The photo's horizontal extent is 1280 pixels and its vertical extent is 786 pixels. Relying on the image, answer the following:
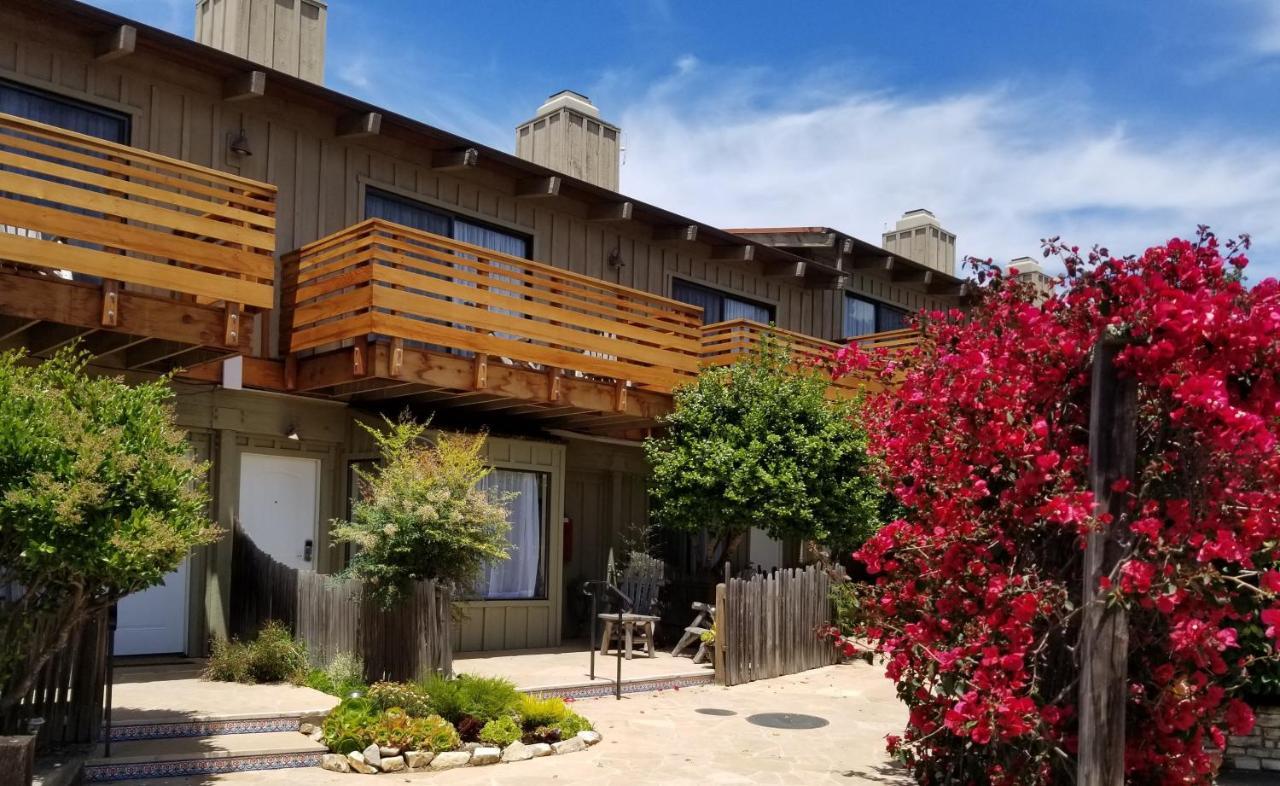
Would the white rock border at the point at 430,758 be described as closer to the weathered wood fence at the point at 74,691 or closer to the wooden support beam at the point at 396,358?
the weathered wood fence at the point at 74,691

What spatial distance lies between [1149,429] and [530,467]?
1003 cm

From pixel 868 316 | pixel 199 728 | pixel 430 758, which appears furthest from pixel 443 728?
pixel 868 316

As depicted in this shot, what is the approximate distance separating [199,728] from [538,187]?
9.17m

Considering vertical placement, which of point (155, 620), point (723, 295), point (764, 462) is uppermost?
point (723, 295)

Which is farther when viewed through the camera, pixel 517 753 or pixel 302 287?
pixel 302 287

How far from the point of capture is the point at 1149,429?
218 inches

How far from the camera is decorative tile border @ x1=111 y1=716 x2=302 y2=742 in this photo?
8.27 meters

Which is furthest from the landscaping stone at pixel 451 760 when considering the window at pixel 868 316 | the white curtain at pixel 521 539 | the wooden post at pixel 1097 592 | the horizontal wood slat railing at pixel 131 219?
the window at pixel 868 316

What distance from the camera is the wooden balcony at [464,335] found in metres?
11.9

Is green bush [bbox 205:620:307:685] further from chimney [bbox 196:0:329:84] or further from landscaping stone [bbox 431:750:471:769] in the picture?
chimney [bbox 196:0:329:84]

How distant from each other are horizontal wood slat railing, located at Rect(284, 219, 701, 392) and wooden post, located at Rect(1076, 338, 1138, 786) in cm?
803

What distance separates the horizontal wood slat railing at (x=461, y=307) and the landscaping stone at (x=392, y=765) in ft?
15.8

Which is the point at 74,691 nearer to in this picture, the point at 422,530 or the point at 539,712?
the point at 422,530

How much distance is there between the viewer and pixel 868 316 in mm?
22656
